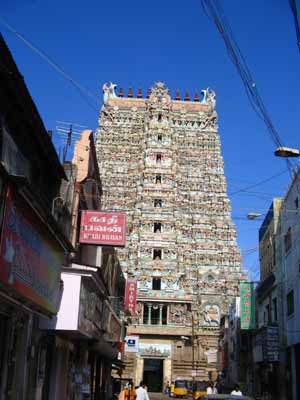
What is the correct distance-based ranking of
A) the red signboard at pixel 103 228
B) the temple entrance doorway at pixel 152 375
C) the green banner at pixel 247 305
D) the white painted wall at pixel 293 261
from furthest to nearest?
the temple entrance doorway at pixel 152 375, the green banner at pixel 247 305, the white painted wall at pixel 293 261, the red signboard at pixel 103 228

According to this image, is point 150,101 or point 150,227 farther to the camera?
point 150,101

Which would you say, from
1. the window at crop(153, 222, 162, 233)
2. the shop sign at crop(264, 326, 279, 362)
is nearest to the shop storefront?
the shop sign at crop(264, 326, 279, 362)

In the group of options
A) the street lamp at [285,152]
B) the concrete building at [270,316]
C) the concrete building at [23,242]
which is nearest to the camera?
the concrete building at [23,242]

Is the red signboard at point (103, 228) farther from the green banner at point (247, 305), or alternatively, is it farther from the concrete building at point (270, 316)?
the green banner at point (247, 305)

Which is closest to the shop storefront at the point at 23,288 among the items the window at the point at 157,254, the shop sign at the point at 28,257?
the shop sign at the point at 28,257

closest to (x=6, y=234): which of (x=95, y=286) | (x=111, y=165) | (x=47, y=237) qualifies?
(x=47, y=237)

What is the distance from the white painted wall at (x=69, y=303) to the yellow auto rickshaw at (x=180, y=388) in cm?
3859

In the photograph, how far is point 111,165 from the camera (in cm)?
7200

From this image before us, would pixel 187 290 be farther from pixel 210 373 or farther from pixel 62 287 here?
pixel 62 287

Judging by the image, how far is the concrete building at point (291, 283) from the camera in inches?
1065

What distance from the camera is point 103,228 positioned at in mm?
19250

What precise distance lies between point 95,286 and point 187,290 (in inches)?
1789

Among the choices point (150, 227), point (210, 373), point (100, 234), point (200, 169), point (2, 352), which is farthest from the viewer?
Answer: point (200, 169)

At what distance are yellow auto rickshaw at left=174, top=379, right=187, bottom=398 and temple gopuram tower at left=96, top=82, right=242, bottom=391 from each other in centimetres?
700
